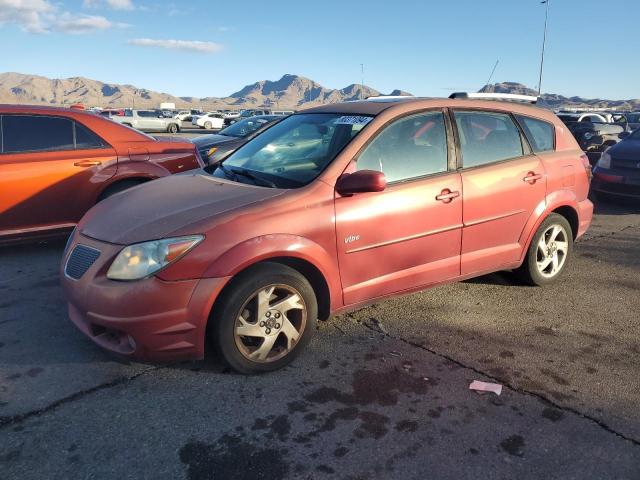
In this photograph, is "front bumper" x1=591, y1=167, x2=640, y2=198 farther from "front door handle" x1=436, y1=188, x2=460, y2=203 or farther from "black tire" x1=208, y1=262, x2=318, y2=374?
"black tire" x1=208, y1=262, x2=318, y2=374

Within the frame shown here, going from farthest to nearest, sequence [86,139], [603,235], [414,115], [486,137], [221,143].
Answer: [221,143], [603,235], [86,139], [486,137], [414,115]

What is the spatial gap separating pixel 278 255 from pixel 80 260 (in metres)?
1.24

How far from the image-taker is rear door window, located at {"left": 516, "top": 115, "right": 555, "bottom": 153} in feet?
15.0

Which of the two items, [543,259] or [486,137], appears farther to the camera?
[543,259]

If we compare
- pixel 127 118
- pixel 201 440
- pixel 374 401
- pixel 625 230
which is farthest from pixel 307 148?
pixel 127 118

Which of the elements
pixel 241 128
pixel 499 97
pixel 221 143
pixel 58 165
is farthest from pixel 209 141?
pixel 499 97

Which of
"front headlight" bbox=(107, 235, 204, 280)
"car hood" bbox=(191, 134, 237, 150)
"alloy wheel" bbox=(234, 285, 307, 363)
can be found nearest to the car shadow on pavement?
"car hood" bbox=(191, 134, 237, 150)

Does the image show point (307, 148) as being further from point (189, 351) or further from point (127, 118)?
point (127, 118)

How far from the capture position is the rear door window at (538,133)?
15.0 ft

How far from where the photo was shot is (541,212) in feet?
14.7

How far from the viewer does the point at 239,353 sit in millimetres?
3139

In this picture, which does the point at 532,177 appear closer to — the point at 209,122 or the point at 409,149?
the point at 409,149

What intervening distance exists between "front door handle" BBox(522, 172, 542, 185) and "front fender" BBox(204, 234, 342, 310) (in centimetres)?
199

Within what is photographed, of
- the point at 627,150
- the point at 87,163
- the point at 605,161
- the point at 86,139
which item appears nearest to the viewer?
the point at 87,163
